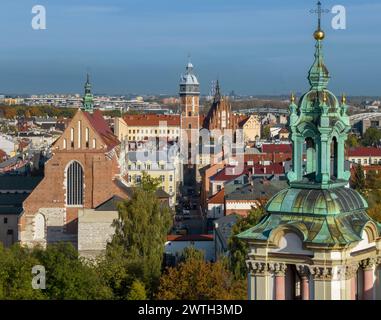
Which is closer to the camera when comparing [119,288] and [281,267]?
[281,267]

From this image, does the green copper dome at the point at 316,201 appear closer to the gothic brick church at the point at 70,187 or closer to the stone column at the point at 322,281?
the stone column at the point at 322,281

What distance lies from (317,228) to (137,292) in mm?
18464

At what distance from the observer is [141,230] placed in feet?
133

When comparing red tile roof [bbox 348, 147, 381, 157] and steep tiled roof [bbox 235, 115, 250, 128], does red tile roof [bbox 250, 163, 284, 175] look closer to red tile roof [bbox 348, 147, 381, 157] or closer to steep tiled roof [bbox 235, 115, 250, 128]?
red tile roof [bbox 348, 147, 381, 157]

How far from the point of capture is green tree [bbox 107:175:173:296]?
3797 centimetres

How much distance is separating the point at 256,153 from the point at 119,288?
173 feet

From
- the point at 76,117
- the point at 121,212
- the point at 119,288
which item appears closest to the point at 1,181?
the point at 76,117

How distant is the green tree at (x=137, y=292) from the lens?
30.1 metres

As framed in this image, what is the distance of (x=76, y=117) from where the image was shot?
160ft

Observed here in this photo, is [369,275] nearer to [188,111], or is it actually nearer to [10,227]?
[10,227]

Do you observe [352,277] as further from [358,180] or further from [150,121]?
[150,121]

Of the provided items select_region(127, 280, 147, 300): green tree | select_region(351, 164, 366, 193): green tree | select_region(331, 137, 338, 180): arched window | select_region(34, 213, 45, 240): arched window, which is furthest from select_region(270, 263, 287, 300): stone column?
select_region(351, 164, 366, 193): green tree

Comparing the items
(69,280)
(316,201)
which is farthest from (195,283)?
(316,201)

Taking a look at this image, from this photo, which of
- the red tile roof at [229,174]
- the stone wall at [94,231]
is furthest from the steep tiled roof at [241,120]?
the stone wall at [94,231]
